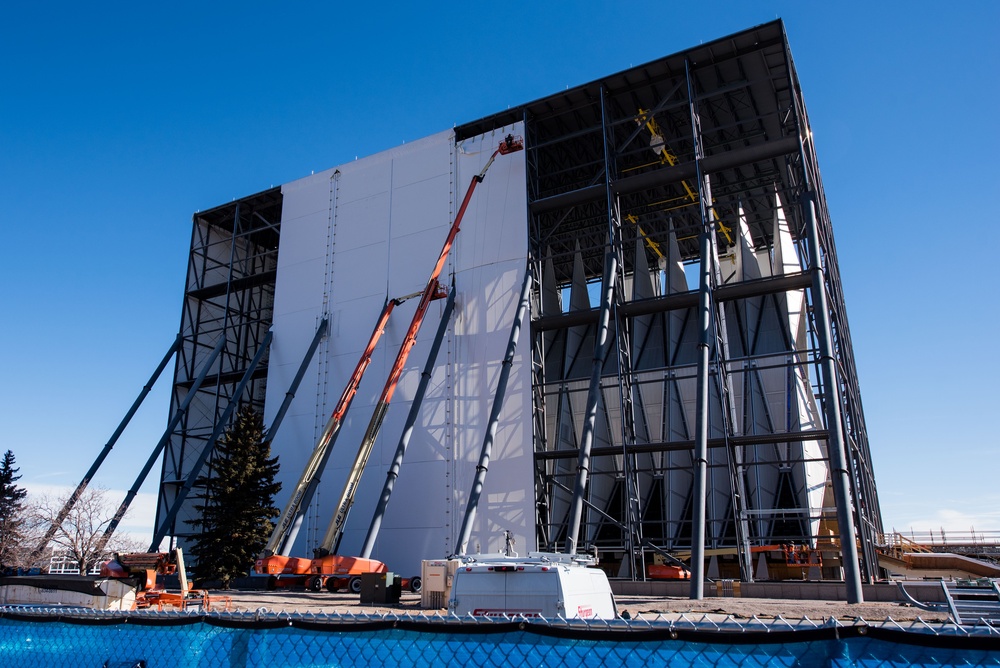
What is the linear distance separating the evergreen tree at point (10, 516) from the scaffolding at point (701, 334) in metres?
28.9

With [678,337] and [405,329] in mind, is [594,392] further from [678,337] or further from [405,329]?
[678,337]

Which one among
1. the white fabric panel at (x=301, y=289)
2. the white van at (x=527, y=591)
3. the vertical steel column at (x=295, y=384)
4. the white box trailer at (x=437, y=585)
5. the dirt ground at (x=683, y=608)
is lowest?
the dirt ground at (x=683, y=608)

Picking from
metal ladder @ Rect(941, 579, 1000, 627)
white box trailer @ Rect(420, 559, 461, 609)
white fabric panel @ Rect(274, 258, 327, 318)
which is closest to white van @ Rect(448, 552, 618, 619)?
metal ladder @ Rect(941, 579, 1000, 627)

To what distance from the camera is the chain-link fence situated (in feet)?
11.8

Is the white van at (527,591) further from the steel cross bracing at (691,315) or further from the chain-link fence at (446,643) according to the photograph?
the steel cross bracing at (691,315)

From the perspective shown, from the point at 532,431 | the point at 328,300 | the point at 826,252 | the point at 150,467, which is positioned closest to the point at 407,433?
the point at 532,431

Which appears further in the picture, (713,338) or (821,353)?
(713,338)

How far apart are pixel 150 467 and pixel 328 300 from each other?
12796mm

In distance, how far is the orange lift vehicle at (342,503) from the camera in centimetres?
2862

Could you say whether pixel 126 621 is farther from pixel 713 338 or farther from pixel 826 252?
pixel 826 252

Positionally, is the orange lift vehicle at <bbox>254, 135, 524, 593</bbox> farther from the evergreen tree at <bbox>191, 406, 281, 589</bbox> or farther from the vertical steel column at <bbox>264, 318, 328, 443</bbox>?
the vertical steel column at <bbox>264, 318, 328, 443</bbox>

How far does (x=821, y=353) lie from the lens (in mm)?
26812

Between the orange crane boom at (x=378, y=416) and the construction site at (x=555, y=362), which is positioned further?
the construction site at (x=555, y=362)

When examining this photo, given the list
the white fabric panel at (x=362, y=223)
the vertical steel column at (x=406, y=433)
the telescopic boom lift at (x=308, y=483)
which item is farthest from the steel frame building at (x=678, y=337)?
the telescopic boom lift at (x=308, y=483)
